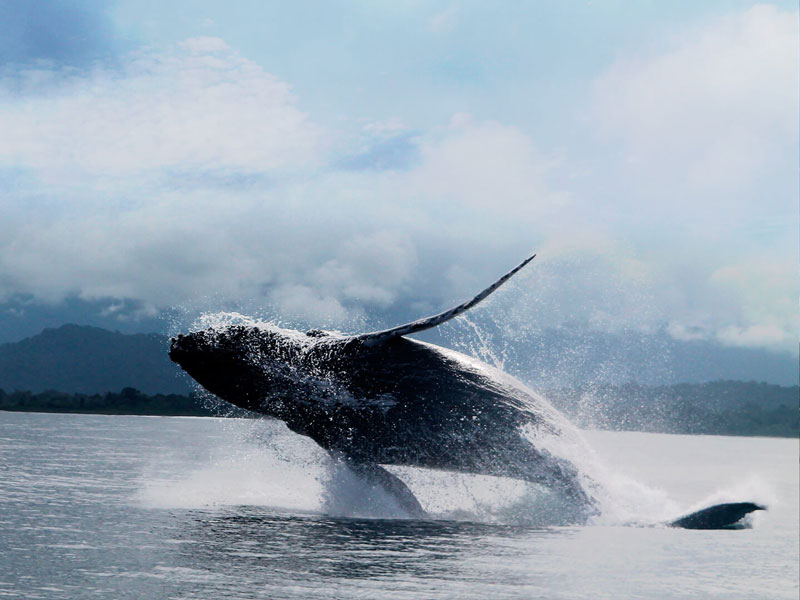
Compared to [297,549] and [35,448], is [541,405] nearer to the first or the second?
[297,549]

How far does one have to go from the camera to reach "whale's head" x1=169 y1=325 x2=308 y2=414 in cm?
1222

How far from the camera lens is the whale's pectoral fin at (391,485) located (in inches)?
495

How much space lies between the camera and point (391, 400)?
11.7 metres

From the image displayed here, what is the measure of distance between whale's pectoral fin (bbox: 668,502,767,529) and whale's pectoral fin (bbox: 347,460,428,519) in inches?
142

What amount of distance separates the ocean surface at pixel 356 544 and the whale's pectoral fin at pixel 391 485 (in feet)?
0.55

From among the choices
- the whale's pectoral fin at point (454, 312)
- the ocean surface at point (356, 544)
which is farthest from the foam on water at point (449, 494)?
the whale's pectoral fin at point (454, 312)

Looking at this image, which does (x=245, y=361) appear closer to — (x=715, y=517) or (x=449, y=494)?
(x=449, y=494)

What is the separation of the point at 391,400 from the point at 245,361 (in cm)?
222

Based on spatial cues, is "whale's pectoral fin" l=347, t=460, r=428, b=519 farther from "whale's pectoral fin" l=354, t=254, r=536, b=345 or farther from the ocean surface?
"whale's pectoral fin" l=354, t=254, r=536, b=345

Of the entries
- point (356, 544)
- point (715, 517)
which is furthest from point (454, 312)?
point (715, 517)

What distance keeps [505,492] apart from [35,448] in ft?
75.1

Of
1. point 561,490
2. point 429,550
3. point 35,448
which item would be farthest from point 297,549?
point 35,448

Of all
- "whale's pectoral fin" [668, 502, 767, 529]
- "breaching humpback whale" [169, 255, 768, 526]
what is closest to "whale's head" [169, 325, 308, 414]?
"breaching humpback whale" [169, 255, 768, 526]

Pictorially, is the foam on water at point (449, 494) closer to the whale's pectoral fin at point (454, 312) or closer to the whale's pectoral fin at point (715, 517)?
the whale's pectoral fin at point (715, 517)
